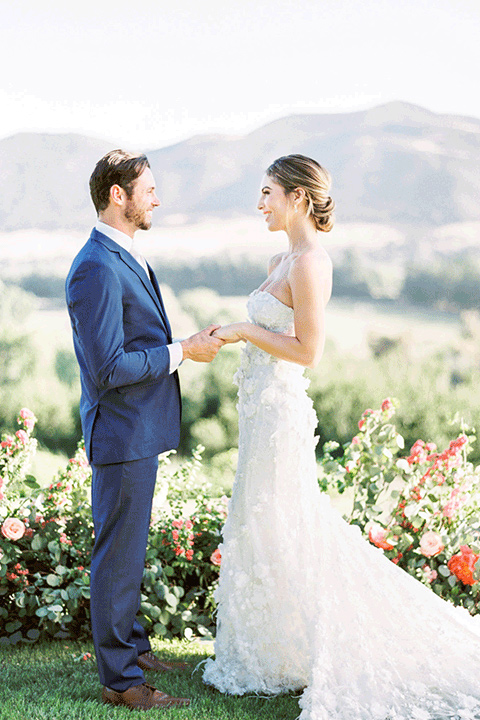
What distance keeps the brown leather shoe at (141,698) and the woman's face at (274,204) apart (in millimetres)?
1720

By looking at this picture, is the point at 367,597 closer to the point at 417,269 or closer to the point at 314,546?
the point at 314,546

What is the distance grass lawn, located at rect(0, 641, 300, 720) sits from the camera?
2.54m

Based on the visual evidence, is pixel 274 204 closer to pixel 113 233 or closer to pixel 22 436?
pixel 113 233

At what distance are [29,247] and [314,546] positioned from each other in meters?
4.30

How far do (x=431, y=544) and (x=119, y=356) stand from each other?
1.80m

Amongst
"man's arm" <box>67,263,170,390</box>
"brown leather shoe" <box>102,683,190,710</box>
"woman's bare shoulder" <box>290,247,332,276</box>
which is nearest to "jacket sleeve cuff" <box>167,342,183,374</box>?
"man's arm" <box>67,263,170,390</box>

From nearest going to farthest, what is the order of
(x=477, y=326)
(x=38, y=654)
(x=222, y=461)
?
(x=38, y=654) → (x=222, y=461) → (x=477, y=326)

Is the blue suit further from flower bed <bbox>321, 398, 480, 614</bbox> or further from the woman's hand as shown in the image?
flower bed <bbox>321, 398, 480, 614</bbox>

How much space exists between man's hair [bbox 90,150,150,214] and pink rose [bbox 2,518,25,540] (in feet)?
5.17

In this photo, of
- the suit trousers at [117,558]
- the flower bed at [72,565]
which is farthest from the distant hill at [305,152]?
the suit trousers at [117,558]

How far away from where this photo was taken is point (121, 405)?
8.27 feet

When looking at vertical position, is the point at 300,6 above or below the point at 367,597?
above

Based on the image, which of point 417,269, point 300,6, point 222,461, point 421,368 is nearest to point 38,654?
point 222,461

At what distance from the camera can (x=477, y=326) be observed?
596 centimetres
